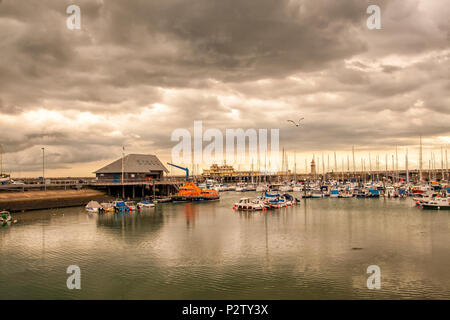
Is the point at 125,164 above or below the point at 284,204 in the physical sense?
above

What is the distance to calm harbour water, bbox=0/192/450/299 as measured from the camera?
20.7 m

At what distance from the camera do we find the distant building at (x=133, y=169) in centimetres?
9412

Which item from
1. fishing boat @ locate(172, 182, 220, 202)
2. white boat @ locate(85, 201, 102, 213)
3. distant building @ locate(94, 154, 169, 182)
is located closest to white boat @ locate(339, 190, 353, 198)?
fishing boat @ locate(172, 182, 220, 202)

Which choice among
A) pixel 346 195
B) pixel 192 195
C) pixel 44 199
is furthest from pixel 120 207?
pixel 346 195

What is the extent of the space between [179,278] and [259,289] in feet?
18.4

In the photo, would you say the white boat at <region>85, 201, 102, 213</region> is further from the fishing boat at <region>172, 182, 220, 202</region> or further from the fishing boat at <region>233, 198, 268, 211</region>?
the fishing boat at <region>233, 198, 268, 211</region>

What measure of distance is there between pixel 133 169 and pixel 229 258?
72.9m

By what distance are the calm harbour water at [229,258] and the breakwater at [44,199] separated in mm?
15061

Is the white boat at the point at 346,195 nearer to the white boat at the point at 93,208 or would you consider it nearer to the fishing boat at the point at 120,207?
the fishing boat at the point at 120,207

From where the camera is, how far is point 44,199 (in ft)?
221

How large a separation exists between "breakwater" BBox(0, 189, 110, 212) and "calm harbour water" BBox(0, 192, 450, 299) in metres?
15.1
